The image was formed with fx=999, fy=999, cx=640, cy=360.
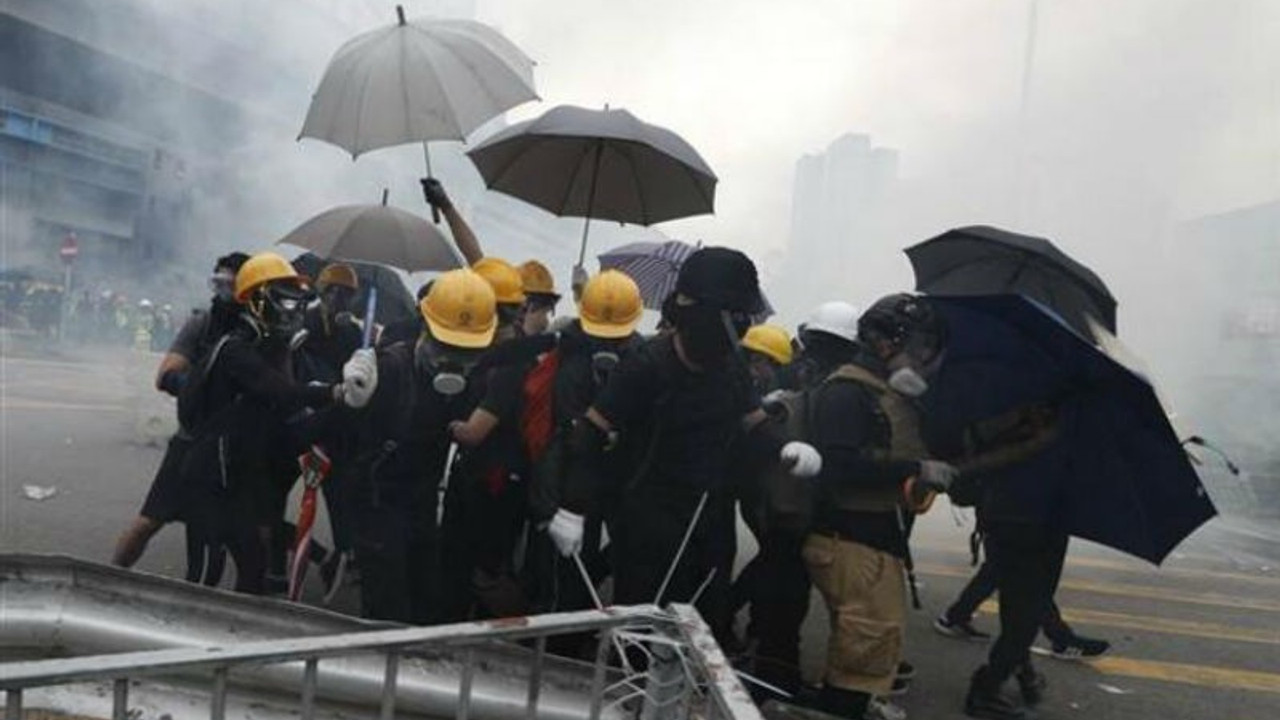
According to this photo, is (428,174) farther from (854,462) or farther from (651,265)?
(854,462)

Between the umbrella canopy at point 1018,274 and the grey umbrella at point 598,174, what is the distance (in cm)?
123

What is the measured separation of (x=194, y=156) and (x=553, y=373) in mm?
27030

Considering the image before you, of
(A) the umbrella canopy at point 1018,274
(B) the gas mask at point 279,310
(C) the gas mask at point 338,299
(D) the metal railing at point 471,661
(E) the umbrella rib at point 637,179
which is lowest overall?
(D) the metal railing at point 471,661

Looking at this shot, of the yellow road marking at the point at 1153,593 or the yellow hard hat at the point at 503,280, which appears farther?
the yellow road marking at the point at 1153,593

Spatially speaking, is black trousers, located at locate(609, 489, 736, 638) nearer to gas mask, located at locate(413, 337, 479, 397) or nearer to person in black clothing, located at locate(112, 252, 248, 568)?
gas mask, located at locate(413, 337, 479, 397)

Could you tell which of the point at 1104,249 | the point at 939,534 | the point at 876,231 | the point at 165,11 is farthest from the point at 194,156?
the point at 939,534

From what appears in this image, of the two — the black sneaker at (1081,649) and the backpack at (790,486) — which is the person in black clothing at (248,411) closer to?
the backpack at (790,486)

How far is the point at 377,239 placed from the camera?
4770mm

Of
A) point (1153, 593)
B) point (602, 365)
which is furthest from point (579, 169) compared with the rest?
point (1153, 593)

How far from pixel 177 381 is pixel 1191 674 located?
4.31 m

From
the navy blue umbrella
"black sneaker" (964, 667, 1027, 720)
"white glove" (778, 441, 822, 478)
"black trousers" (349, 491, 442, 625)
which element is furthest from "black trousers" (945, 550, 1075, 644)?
"black trousers" (349, 491, 442, 625)

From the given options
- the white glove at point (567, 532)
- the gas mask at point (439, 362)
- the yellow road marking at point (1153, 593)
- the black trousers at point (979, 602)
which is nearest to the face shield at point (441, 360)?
the gas mask at point (439, 362)

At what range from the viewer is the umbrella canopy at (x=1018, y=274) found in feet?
10.6

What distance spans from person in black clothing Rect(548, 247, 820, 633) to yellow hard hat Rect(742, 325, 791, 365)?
115 centimetres
